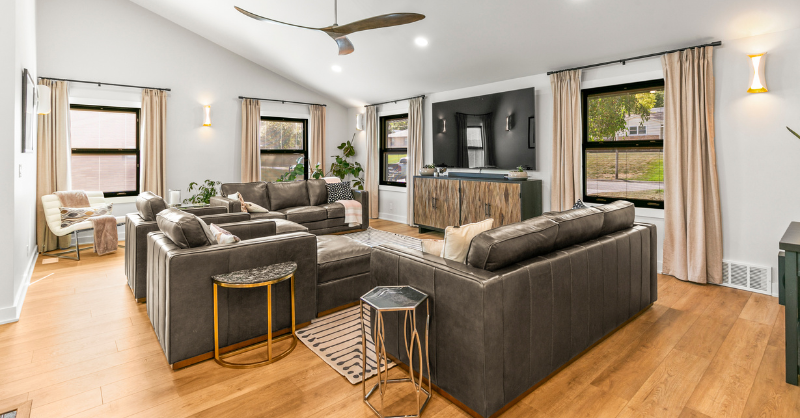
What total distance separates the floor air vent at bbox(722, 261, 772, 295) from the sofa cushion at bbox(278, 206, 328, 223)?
4928mm

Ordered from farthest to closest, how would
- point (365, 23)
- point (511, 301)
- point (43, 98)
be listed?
point (43, 98) < point (365, 23) < point (511, 301)

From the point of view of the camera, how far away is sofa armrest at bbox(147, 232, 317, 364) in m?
2.26

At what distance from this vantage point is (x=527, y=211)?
510 cm

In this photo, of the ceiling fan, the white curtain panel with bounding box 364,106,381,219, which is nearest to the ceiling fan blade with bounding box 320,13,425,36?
the ceiling fan

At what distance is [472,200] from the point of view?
5641 mm

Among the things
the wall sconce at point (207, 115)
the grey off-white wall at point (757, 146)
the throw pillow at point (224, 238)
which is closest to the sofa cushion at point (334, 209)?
the wall sconce at point (207, 115)

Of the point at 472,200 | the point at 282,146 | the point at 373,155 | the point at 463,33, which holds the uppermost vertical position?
the point at 463,33

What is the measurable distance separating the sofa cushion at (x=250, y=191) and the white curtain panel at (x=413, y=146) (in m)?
2.46

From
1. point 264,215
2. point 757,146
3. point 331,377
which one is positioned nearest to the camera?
point 331,377

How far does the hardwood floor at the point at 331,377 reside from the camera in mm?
1916

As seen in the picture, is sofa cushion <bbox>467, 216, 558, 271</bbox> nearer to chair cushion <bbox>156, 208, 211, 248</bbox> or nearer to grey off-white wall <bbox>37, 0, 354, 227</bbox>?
chair cushion <bbox>156, 208, 211, 248</bbox>

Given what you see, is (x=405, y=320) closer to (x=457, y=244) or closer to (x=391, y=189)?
(x=457, y=244)

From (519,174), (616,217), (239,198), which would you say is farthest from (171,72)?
(616,217)

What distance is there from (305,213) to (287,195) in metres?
0.58
